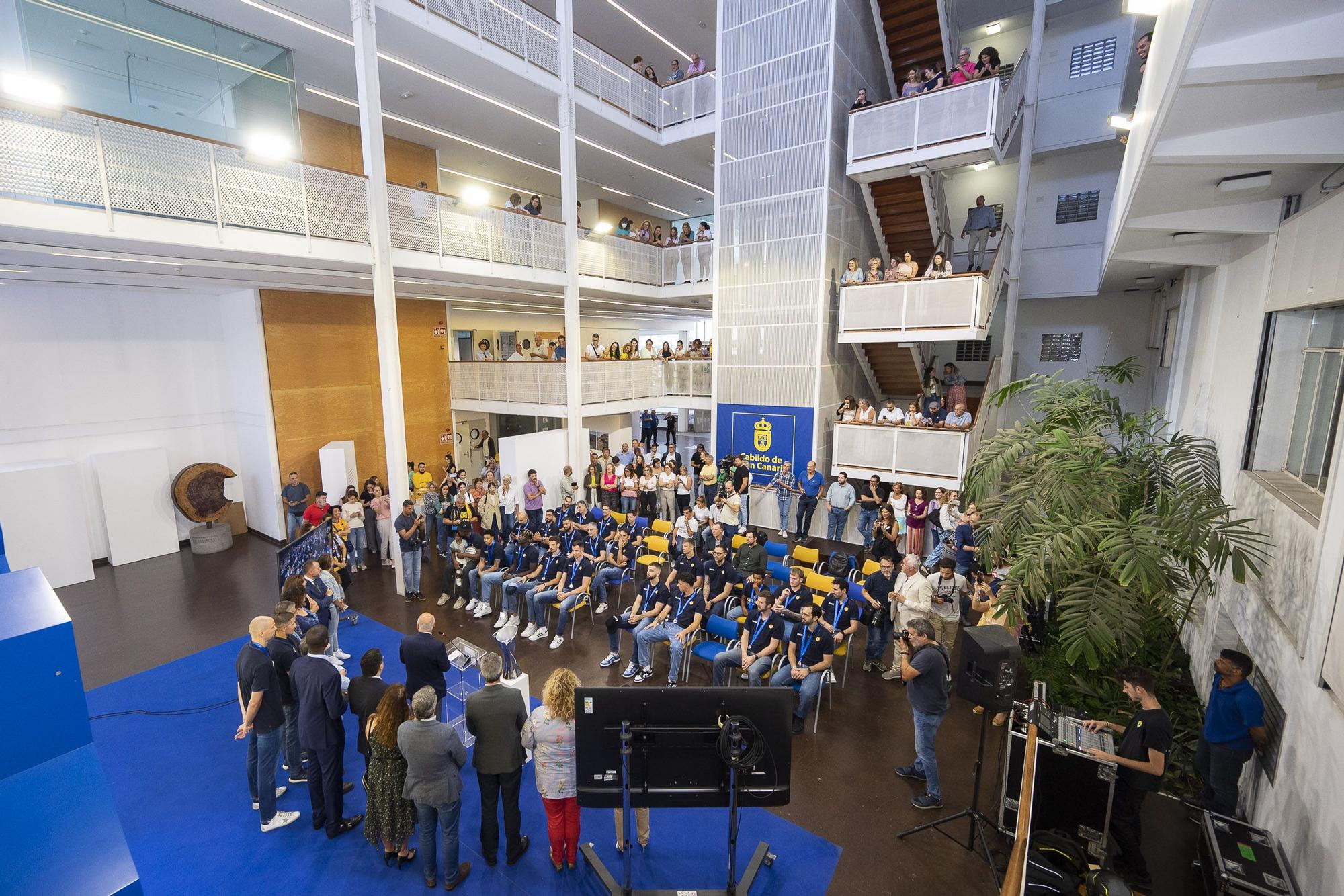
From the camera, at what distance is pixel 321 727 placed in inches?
173

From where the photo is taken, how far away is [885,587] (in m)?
6.96

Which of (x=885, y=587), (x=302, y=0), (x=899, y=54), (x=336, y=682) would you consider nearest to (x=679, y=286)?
(x=899, y=54)

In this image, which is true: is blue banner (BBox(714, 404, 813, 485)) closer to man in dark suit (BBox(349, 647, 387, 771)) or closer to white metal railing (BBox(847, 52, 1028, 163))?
white metal railing (BBox(847, 52, 1028, 163))

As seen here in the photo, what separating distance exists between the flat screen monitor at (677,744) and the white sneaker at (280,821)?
293 centimetres

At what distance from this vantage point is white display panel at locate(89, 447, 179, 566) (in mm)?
10617

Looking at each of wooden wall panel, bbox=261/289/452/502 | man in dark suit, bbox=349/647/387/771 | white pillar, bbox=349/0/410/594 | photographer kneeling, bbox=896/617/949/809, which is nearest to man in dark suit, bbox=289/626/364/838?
man in dark suit, bbox=349/647/387/771

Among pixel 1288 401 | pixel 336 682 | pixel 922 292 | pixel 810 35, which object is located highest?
pixel 810 35

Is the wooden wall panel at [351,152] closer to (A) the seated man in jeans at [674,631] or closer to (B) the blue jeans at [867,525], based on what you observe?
(A) the seated man in jeans at [674,631]

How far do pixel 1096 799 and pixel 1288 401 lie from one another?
3.77 metres

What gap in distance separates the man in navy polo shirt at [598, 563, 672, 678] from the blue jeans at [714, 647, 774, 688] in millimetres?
1057

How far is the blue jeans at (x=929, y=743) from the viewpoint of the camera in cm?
479

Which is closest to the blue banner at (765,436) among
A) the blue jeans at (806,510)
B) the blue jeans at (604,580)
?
the blue jeans at (806,510)

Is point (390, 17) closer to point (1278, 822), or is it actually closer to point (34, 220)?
point (34, 220)

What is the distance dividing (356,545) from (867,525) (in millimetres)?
9472
